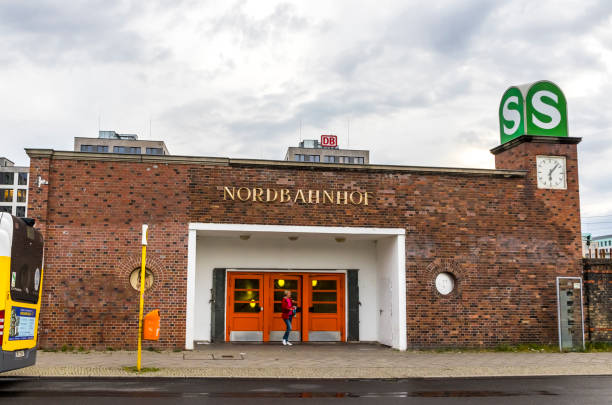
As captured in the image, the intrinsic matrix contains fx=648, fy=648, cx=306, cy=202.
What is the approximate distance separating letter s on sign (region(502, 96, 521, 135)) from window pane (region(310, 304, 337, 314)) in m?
7.77

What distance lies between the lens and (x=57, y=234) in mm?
16500

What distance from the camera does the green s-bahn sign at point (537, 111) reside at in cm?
1955

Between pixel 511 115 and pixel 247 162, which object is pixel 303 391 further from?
pixel 511 115

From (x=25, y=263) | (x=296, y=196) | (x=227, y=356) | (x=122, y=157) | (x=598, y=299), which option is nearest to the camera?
(x=25, y=263)

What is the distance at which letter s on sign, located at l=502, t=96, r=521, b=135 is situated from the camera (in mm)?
19891

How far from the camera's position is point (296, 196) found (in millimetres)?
17719

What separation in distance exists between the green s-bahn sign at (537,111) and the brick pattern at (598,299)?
410 centimetres

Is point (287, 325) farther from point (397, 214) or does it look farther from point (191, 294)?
point (397, 214)

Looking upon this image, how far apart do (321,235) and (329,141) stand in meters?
62.9

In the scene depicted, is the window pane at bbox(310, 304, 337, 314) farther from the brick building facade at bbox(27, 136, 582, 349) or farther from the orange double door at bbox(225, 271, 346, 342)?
the brick building facade at bbox(27, 136, 582, 349)

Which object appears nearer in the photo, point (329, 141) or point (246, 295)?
point (246, 295)

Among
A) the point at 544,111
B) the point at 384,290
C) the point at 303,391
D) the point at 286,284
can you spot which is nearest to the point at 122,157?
the point at 286,284

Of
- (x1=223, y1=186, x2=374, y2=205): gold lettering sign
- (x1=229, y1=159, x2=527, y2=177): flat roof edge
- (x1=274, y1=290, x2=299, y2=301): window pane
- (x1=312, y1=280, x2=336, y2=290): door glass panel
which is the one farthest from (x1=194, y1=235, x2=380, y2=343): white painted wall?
(x1=229, y1=159, x2=527, y2=177): flat roof edge

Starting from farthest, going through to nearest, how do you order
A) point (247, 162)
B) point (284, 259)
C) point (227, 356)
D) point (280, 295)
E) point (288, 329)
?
1. point (280, 295)
2. point (284, 259)
3. point (288, 329)
4. point (247, 162)
5. point (227, 356)
